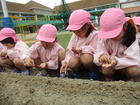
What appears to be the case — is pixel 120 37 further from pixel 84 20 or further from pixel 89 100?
pixel 89 100

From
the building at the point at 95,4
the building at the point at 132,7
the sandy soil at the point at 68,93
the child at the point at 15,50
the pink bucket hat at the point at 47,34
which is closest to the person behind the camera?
the sandy soil at the point at 68,93

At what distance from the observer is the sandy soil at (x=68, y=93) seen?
1.04 m

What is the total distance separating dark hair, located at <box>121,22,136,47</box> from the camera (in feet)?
5.51

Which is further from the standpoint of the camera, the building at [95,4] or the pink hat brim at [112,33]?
the building at [95,4]

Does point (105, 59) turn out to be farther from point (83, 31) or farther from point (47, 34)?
point (47, 34)

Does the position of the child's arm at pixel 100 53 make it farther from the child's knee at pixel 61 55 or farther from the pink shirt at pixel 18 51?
the pink shirt at pixel 18 51

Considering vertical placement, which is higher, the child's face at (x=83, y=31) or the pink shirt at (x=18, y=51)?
the child's face at (x=83, y=31)

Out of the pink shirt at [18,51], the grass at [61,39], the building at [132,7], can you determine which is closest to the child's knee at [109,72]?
the pink shirt at [18,51]

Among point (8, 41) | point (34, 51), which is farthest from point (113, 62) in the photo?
point (8, 41)

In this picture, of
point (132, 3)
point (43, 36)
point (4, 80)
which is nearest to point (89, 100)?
point (4, 80)

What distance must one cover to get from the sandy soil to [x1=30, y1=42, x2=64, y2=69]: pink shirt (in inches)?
33.6

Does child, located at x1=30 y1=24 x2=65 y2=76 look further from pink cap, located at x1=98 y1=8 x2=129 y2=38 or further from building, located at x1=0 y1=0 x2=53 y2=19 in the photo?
building, located at x1=0 y1=0 x2=53 y2=19

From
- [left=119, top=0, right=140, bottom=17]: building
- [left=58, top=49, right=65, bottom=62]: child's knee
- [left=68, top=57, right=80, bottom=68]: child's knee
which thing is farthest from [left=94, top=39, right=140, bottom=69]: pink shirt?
[left=119, top=0, right=140, bottom=17]: building

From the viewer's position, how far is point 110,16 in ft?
5.33
